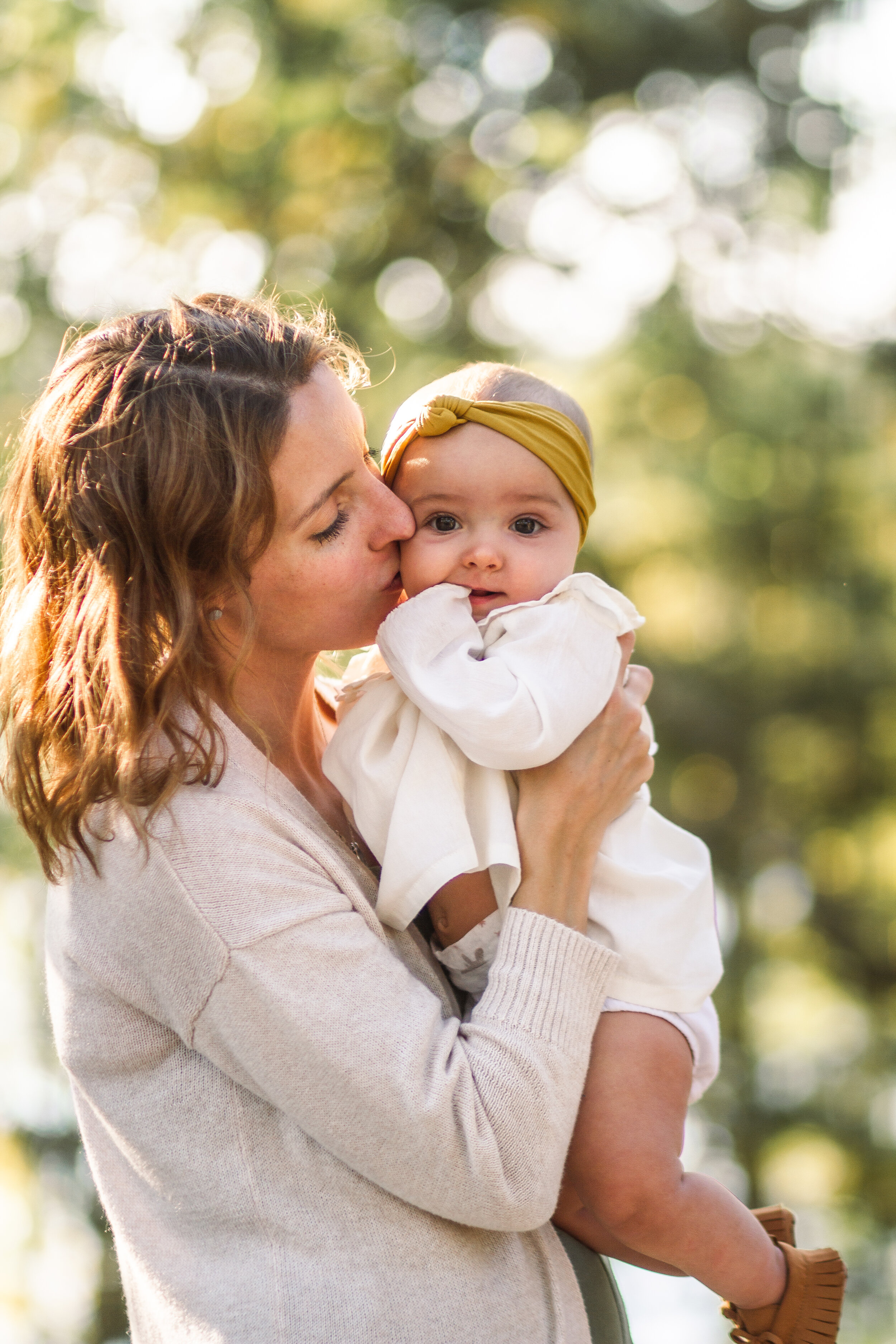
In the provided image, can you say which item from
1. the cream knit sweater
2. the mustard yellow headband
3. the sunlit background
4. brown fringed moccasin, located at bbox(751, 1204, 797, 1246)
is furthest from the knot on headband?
the sunlit background

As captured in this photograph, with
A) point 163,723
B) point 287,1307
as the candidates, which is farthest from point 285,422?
point 287,1307

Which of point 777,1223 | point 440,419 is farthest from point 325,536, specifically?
point 777,1223

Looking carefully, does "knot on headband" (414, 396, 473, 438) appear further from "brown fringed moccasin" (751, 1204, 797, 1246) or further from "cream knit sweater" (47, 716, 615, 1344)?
"brown fringed moccasin" (751, 1204, 797, 1246)

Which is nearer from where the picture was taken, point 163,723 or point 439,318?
point 163,723

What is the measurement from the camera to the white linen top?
1590 millimetres

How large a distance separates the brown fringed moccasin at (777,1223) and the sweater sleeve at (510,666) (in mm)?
832

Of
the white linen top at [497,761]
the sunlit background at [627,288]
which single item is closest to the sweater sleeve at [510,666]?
the white linen top at [497,761]

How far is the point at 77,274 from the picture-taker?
20.9 feet

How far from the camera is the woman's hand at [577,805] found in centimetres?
160

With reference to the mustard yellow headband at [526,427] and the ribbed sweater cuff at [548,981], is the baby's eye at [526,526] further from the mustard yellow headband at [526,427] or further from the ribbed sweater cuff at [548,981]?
the ribbed sweater cuff at [548,981]

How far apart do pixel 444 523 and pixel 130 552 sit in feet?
1.60

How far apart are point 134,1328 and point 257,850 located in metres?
0.80

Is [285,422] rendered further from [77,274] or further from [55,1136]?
[55,1136]

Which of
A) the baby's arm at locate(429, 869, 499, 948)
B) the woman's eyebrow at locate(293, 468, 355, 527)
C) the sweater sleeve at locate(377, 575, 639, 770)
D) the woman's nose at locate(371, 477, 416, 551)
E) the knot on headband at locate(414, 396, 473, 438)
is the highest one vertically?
the knot on headband at locate(414, 396, 473, 438)
